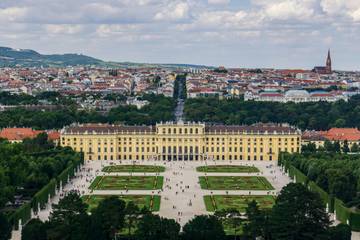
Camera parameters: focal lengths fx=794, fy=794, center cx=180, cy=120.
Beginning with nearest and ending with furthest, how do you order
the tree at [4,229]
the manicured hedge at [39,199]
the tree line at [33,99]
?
the tree at [4,229] < the manicured hedge at [39,199] < the tree line at [33,99]

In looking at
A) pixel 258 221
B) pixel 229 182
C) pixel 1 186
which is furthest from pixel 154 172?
pixel 258 221

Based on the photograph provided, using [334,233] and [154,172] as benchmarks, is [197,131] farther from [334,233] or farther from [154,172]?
[334,233]

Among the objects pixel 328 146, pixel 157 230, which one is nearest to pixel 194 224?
pixel 157 230

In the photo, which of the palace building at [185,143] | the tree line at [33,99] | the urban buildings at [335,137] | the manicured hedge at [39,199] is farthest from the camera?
the tree line at [33,99]

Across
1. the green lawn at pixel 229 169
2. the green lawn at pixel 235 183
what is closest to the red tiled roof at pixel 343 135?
the green lawn at pixel 229 169

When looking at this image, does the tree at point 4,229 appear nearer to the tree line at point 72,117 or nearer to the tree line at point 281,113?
the tree line at point 72,117

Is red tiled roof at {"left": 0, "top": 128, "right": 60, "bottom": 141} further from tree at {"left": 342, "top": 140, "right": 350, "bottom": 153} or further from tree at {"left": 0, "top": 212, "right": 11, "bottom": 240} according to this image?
tree at {"left": 0, "top": 212, "right": 11, "bottom": 240}

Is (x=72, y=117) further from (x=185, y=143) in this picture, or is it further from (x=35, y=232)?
(x=35, y=232)

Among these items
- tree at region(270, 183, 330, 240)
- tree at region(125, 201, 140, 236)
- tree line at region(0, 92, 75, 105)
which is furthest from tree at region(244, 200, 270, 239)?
tree line at region(0, 92, 75, 105)
